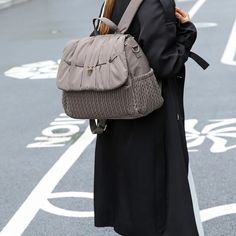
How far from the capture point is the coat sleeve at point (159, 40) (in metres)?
2.93

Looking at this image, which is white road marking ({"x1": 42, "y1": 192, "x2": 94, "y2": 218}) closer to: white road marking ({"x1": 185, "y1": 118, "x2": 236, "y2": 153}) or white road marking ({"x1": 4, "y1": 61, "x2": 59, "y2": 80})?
white road marking ({"x1": 185, "y1": 118, "x2": 236, "y2": 153})

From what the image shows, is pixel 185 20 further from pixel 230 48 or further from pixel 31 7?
pixel 31 7

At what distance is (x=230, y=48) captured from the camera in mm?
10469

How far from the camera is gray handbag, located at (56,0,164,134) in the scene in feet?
9.62

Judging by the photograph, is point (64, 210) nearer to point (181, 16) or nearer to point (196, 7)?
point (181, 16)

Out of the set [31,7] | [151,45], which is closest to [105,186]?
[151,45]

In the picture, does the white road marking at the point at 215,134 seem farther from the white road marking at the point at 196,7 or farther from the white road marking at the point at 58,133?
the white road marking at the point at 196,7

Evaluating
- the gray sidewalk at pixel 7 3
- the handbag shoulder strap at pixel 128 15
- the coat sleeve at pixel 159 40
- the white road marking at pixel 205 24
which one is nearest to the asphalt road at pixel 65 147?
the white road marking at pixel 205 24

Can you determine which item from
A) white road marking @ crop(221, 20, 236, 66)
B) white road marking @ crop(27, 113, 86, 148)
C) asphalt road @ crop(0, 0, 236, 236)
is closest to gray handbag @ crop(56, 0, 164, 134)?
asphalt road @ crop(0, 0, 236, 236)

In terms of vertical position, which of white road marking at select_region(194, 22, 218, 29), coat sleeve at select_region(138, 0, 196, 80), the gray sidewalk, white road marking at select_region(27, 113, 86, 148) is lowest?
the gray sidewalk

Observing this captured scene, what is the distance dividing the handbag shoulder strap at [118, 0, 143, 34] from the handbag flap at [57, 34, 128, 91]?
0.06 meters

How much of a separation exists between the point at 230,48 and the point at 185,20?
299 inches

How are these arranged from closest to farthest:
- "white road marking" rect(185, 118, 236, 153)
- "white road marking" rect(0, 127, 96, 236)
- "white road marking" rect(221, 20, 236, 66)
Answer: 1. "white road marking" rect(0, 127, 96, 236)
2. "white road marking" rect(185, 118, 236, 153)
3. "white road marking" rect(221, 20, 236, 66)

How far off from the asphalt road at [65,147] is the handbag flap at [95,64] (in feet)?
5.21
